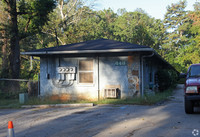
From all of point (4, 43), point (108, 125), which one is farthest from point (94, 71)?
point (4, 43)

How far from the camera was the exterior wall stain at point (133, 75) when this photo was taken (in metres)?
13.9

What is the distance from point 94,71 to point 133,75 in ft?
7.10

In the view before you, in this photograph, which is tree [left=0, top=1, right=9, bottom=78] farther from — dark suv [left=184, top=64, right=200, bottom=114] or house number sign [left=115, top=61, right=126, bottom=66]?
dark suv [left=184, top=64, right=200, bottom=114]

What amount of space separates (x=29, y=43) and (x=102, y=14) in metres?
29.7

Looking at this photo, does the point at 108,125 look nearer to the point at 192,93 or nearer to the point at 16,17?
the point at 192,93

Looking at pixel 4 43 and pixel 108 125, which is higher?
pixel 4 43

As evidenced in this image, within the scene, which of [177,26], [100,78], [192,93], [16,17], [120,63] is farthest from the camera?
[177,26]

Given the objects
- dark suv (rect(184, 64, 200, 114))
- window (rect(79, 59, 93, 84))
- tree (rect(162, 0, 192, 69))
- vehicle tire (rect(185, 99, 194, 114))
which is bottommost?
vehicle tire (rect(185, 99, 194, 114))

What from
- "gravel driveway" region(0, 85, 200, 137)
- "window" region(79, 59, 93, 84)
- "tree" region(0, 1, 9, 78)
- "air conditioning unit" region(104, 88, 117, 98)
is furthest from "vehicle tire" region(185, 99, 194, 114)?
"tree" region(0, 1, 9, 78)

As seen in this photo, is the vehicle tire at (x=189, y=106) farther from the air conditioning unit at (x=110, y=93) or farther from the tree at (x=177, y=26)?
the tree at (x=177, y=26)

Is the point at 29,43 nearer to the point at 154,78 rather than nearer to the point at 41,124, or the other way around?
the point at 154,78

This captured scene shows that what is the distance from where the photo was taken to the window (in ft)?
47.7

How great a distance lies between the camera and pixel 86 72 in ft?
47.8

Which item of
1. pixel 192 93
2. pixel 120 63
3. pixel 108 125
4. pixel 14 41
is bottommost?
pixel 108 125
